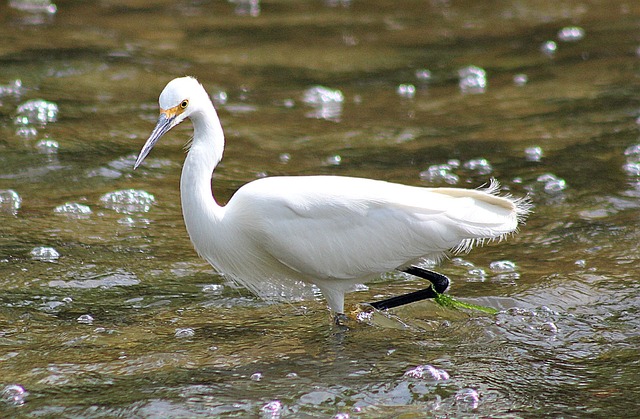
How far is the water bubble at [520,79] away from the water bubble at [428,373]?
5523 millimetres

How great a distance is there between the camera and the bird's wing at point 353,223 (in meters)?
4.56

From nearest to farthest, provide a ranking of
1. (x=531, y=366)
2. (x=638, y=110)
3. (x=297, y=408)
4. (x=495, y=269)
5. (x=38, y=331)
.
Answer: (x=297, y=408) → (x=531, y=366) → (x=38, y=331) → (x=495, y=269) → (x=638, y=110)

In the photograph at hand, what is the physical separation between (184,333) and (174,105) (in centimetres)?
109

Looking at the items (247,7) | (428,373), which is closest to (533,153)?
(428,373)

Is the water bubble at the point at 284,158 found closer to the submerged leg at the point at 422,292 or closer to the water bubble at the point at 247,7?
the submerged leg at the point at 422,292

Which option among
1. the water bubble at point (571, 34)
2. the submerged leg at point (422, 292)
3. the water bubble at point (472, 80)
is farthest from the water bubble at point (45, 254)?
the water bubble at point (571, 34)

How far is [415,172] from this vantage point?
23.2 feet

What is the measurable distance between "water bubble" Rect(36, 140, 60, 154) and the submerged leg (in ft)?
10.8

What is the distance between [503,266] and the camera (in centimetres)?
559

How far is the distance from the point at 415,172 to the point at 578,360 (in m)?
2.90

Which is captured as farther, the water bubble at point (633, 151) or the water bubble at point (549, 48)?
the water bubble at point (549, 48)

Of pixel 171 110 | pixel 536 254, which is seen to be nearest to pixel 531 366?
pixel 536 254

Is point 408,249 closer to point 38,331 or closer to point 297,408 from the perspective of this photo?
point 297,408

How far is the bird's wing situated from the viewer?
15.0ft
